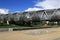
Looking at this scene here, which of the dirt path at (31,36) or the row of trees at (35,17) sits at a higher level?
the row of trees at (35,17)

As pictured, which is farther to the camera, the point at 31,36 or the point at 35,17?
the point at 35,17

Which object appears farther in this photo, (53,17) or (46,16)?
(46,16)

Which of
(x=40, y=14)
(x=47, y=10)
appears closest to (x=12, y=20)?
(x=40, y=14)

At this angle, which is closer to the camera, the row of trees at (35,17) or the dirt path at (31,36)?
the dirt path at (31,36)

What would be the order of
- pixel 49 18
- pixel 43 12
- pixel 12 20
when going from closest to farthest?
pixel 12 20
pixel 49 18
pixel 43 12

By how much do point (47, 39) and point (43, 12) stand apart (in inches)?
2214

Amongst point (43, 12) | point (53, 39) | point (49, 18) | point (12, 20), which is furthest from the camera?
point (43, 12)

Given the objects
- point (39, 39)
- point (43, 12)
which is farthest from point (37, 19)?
point (39, 39)

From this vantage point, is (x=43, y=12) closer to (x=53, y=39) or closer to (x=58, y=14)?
(x=58, y=14)

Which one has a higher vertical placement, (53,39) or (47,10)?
(47,10)

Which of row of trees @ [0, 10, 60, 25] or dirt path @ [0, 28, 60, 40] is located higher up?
row of trees @ [0, 10, 60, 25]

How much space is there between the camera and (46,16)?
73.3 metres

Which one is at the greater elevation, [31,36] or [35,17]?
[35,17]

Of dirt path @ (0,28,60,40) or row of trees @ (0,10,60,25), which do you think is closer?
dirt path @ (0,28,60,40)
